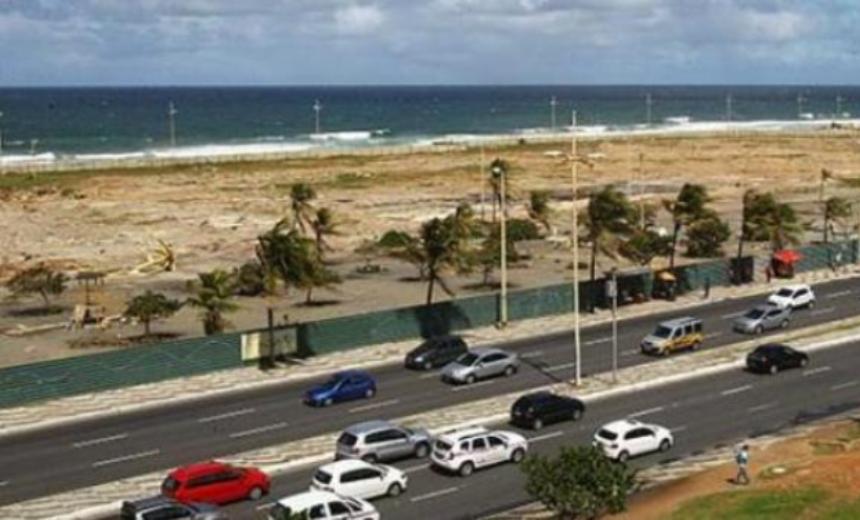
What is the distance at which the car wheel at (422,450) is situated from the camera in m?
45.7

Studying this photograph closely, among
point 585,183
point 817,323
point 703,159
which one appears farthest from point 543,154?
point 817,323

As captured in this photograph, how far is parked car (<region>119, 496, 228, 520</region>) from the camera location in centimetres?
3694

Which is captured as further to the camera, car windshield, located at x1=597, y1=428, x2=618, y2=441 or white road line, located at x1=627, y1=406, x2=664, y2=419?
white road line, located at x1=627, y1=406, x2=664, y2=419

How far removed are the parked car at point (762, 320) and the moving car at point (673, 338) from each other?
15.8 ft

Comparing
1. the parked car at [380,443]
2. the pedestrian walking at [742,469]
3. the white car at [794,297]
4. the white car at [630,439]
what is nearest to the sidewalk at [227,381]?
the white car at [794,297]

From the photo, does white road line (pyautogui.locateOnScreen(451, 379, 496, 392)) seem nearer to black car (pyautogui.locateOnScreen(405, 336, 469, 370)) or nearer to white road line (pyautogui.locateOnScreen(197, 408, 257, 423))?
black car (pyautogui.locateOnScreen(405, 336, 469, 370))

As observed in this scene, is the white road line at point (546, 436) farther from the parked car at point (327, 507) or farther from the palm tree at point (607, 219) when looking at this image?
the palm tree at point (607, 219)

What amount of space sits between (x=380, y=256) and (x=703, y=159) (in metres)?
103

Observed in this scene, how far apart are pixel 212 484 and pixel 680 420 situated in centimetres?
1991

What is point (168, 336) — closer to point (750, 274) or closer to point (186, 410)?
point (186, 410)

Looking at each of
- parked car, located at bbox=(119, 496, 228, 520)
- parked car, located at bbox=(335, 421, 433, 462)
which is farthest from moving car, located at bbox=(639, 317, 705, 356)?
parked car, located at bbox=(119, 496, 228, 520)

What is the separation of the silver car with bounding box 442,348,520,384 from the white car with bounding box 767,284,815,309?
21.4 m

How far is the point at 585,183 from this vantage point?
155 meters

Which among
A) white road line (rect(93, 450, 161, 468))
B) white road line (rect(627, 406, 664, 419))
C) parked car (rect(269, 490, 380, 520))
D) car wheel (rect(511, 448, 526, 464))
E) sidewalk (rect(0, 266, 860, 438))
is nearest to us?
parked car (rect(269, 490, 380, 520))
